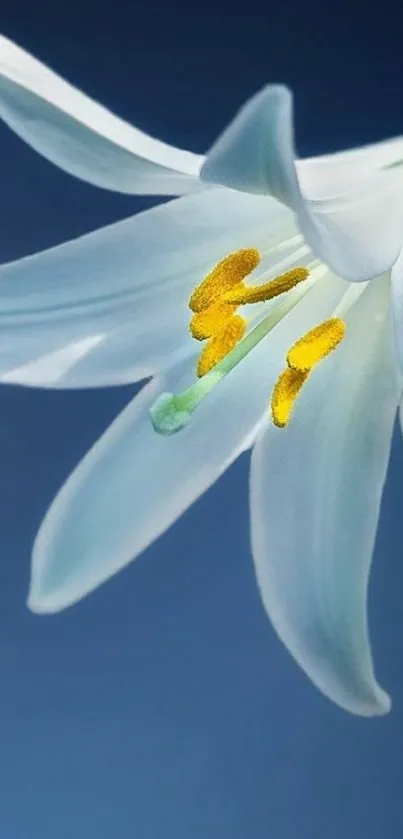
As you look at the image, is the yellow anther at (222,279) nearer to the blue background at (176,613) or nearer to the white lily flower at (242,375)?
the white lily flower at (242,375)

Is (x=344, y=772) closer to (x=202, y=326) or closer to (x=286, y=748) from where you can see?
(x=286, y=748)

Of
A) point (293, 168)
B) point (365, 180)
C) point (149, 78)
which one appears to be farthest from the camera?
point (149, 78)

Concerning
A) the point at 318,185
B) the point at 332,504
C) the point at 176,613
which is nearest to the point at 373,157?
the point at 318,185

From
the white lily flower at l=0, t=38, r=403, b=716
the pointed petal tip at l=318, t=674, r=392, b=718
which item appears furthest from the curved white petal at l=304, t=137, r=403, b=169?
the pointed petal tip at l=318, t=674, r=392, b=718

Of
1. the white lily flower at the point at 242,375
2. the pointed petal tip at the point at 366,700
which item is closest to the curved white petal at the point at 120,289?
the white lily flower at the point at 242,375

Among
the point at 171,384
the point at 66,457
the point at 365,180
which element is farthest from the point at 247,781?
the point at 365,180

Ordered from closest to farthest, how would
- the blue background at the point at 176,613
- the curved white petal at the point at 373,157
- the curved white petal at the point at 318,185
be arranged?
the curved white petal at the point at 318,185 → the curved white petal at the point at 373,157 → the blue background at the point at 176,613

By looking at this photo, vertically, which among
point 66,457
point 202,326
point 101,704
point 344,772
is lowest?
point 344,772
